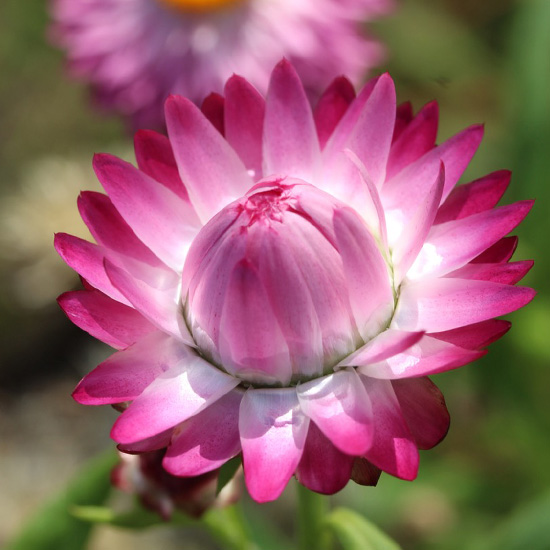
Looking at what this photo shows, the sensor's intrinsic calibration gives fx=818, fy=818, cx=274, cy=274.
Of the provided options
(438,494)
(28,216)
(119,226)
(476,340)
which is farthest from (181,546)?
(476,340)

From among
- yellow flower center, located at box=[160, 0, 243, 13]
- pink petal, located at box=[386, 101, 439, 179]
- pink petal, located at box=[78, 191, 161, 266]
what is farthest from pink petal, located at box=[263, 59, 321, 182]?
yellow flower center, located at box=[160, 0, 243, 13]

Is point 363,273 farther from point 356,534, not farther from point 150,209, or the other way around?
point 356,534

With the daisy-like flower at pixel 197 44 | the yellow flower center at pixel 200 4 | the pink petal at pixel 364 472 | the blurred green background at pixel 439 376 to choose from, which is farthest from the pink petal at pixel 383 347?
the yellow flower center at pixel 200 4

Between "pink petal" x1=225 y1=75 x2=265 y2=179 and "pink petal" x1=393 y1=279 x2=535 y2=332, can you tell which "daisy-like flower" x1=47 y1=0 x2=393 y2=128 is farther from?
"pink petal" x1=393 y1=279 x2=535 y2=332

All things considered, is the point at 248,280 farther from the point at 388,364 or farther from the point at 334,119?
the point at 334,119

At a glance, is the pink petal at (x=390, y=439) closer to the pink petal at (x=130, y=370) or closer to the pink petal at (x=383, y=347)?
the pink petal at (x=383, y=347)
